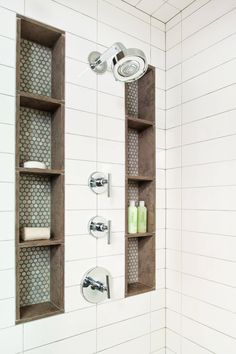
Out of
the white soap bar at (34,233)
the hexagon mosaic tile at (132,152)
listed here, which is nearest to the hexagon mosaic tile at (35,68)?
the hexagon mosaic tile at (132,152)

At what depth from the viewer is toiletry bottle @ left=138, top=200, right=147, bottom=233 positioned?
5.42 feet

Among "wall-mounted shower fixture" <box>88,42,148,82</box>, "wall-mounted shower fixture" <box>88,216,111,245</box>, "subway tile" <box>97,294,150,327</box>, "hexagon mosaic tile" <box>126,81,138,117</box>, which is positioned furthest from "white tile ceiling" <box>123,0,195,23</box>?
"subway tile" <box>97,294,150,327</box>

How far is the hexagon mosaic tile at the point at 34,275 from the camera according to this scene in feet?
A: 4.38

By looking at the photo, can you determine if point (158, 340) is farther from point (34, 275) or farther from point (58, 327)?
point (34, 275)

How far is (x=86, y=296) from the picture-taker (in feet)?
4.55

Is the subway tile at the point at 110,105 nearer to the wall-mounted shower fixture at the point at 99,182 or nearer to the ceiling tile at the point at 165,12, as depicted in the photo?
the wall-mounted shower fixture at the point at 99,182

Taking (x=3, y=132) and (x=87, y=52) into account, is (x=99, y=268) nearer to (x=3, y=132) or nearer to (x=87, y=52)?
(x=3, y=132)

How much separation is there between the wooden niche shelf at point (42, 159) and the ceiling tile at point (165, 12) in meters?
0.69

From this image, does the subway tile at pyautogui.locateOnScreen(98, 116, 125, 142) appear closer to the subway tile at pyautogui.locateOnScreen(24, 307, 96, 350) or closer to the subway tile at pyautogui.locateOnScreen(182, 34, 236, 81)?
the subway tile at pyautogui.locateOnScreen(182, 34, 236, 81)

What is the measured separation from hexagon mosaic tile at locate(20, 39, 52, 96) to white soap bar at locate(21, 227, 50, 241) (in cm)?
71

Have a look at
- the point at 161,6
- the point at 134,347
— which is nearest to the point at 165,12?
the point at 161,6

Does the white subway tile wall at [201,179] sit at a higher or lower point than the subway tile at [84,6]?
lower

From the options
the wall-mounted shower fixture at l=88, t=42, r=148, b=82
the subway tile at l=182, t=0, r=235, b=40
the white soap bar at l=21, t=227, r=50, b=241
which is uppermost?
the subway tile at l=182, t=0, r=235, b=40

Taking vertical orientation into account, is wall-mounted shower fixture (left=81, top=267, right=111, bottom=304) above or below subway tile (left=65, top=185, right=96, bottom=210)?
below
